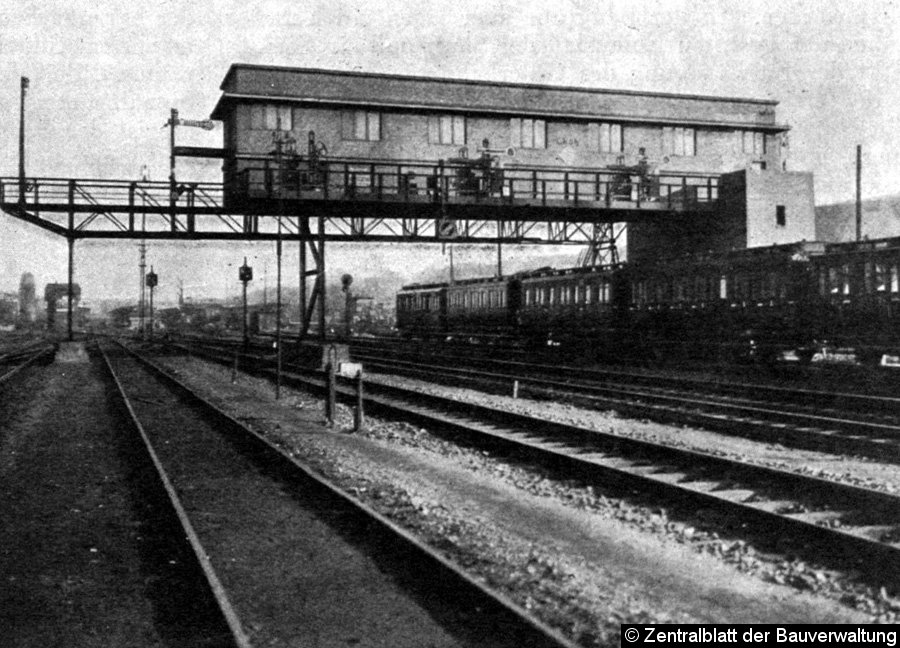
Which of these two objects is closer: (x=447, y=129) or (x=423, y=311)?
(x=447, y=129)

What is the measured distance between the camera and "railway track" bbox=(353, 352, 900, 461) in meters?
11.3

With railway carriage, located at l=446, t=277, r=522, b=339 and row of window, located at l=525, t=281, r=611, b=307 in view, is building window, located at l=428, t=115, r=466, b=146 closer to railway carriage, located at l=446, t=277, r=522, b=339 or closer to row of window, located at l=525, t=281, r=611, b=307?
row of window, located at l=525, t=281, r=611, b=307

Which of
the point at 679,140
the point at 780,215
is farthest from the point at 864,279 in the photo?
the point at 679,140

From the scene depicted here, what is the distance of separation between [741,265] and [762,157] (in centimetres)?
1585

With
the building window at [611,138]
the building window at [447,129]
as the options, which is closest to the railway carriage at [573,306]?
the building window at [611,138]

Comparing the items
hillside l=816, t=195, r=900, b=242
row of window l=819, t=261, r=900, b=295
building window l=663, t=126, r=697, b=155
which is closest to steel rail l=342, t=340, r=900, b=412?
row of window l=819, t=261, r=900, b=295

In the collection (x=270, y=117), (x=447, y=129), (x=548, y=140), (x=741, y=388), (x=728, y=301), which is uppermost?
(x=270, y=117)

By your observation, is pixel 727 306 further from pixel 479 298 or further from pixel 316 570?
pixel 316 570

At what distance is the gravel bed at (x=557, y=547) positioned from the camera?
5312mm

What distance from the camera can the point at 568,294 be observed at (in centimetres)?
3183

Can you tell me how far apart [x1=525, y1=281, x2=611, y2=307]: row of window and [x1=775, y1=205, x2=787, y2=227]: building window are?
6914 millimetres

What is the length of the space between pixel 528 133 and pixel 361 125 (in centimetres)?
657

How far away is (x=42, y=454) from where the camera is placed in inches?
466

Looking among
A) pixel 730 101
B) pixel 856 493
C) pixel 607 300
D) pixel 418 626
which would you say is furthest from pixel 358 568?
pixel 730 101
